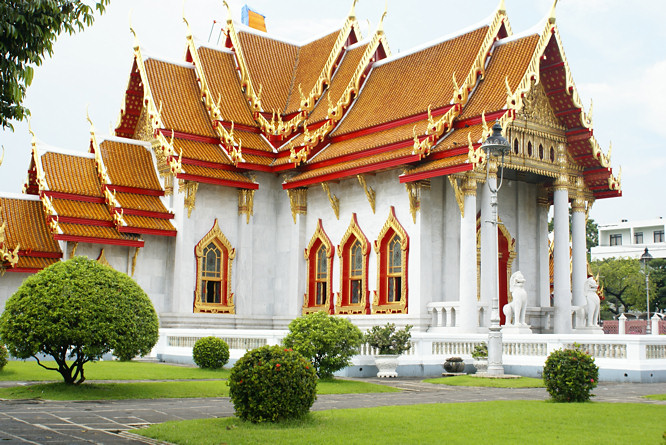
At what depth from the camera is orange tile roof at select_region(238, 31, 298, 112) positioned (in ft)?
96.0

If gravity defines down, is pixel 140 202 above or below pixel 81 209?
above

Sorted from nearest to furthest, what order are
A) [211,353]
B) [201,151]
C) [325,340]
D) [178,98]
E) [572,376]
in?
[572,376] → [325,340] → [211,353] → [201,151] → [178,98]

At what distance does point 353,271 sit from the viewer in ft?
80.5

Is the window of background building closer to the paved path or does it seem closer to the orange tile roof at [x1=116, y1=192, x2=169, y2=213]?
the orange tile roof at [x1=116, y1=192, x2=169, y2=213]

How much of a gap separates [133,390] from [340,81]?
17.0m

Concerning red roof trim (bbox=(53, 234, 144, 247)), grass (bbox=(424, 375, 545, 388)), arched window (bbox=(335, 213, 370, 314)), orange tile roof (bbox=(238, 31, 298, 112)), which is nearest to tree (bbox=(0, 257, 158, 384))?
grass (bbox=(424, 375, 545, 388))

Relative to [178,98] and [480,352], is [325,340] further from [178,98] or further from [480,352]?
[178,98]

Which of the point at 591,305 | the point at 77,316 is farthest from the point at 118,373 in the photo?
the point at 591,305

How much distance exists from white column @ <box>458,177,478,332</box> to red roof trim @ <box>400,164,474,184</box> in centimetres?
85

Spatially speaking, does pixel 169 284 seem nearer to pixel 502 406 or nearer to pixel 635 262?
pixel 502 406

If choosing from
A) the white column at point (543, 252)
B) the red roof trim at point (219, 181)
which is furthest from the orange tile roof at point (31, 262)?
the white column at point (543, 252)

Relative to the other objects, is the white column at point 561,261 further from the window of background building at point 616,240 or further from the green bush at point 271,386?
the window of background building at point 616,240

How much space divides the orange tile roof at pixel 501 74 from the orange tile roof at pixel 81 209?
10985 millimetres

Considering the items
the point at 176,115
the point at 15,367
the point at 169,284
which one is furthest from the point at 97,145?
the point at 15,367
